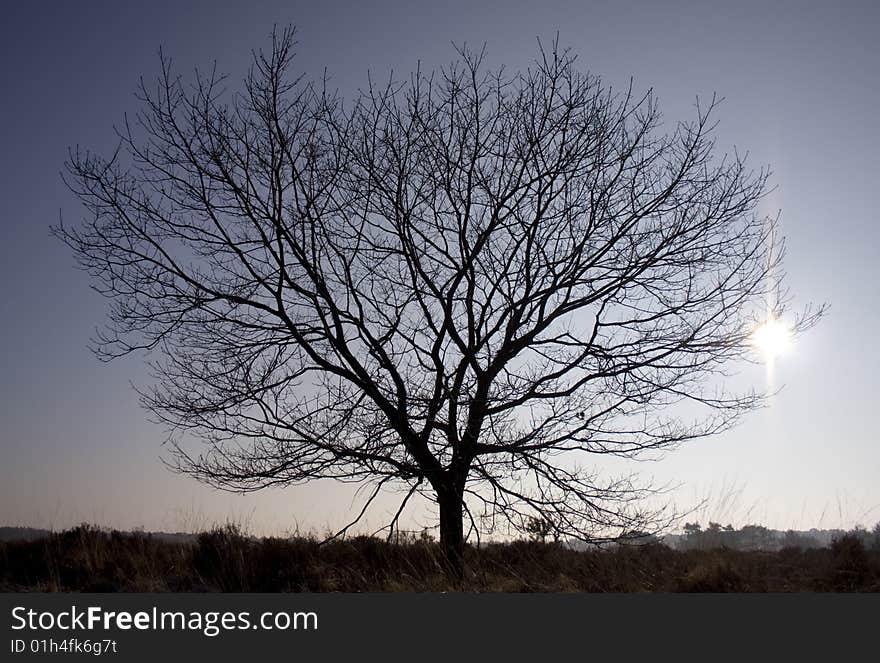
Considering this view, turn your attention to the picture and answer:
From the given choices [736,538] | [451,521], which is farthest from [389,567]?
[736,538]

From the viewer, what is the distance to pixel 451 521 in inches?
354

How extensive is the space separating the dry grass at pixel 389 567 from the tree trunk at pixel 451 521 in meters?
0.17

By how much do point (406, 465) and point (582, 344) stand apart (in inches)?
107

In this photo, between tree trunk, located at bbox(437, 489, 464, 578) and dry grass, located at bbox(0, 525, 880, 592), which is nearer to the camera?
dry grass, located at bbox(0, 525, 880, 592)

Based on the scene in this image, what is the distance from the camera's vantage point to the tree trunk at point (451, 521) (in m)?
8.87

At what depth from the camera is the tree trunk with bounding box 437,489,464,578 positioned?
887cm

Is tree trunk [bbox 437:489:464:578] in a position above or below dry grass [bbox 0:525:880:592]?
above

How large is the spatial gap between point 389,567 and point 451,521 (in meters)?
1.04

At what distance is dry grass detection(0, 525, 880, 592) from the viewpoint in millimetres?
7344

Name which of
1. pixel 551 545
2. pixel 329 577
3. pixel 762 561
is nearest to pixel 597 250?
pixel 551 545

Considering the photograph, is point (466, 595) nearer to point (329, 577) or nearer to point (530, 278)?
point (329, 577)

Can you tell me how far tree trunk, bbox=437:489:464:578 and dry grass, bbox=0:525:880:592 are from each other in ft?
0.56

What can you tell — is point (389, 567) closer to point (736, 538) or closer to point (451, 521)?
point (451, 521)

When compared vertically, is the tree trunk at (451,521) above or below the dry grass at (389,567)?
above
